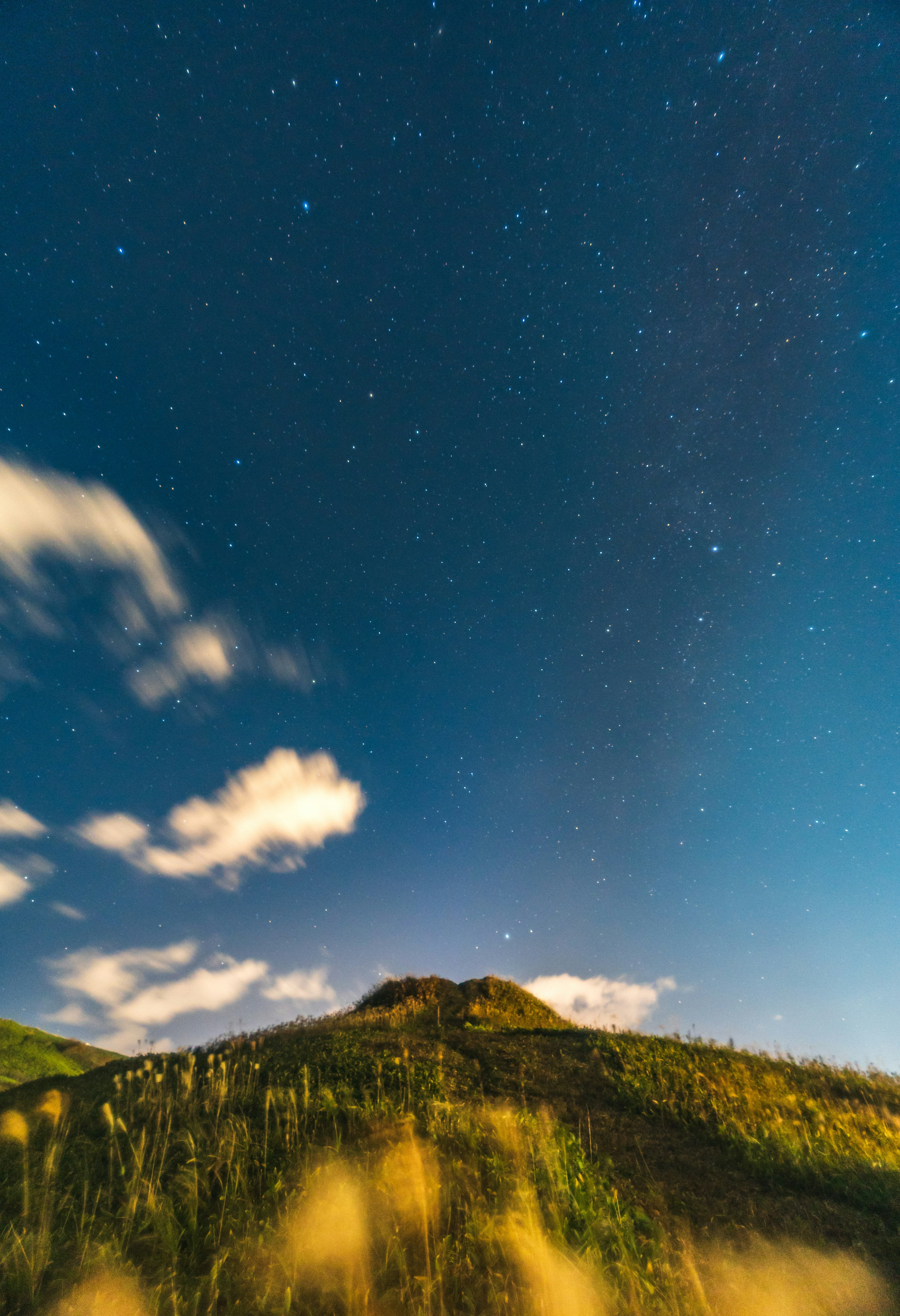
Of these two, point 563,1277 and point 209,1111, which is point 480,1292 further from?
point 209,1111

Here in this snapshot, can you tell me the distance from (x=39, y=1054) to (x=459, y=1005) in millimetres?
36340

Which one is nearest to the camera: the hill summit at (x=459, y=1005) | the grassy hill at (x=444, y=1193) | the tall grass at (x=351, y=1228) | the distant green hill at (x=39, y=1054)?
the tall grass at (x=351, y=1228)

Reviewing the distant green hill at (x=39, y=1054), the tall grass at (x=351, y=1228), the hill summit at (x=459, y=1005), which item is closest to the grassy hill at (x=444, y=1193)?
the tall grass at (x=351, y=1228)

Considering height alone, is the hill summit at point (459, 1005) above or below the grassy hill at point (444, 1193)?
above

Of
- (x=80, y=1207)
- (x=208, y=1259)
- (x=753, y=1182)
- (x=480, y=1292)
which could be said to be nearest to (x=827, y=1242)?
(x=753, y=1182)

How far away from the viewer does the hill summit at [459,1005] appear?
16438 mm

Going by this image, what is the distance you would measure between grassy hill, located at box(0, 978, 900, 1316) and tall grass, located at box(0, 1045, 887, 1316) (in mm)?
22

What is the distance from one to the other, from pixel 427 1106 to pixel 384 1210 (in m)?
2.66

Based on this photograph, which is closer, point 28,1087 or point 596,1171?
point 596,1171

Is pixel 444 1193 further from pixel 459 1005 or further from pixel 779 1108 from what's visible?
pixel 459 1005

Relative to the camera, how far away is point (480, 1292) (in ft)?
12.2

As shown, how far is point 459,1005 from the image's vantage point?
1898cm

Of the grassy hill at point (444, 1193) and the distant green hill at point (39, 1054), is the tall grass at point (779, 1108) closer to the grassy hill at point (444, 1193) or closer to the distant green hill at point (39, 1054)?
the grassy hill at point (444, 1193)

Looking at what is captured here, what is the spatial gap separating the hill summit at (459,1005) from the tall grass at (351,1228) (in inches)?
387
